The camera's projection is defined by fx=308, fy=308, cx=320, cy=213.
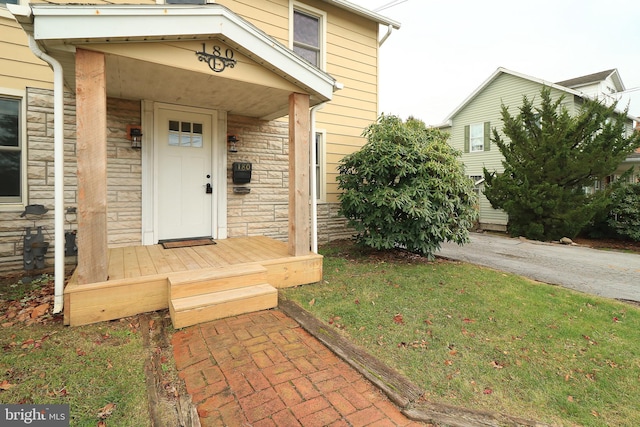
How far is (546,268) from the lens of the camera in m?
5.75

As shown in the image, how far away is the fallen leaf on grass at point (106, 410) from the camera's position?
5.62 ft

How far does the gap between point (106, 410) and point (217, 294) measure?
56.9 inches

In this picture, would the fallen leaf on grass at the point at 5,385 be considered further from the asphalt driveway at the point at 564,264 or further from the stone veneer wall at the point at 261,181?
the asphalt driveway at the point at 564,264

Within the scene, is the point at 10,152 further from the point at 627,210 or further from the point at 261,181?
the point at 627,210

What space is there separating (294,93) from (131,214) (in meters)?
3.03

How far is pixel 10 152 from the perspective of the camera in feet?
13.1

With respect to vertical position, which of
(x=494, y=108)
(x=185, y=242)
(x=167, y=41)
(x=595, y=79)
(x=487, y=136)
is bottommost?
(x=185, y=242)

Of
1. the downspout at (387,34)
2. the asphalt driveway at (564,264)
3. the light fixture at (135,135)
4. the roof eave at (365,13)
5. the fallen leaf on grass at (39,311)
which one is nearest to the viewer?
the fallen leaf on grass at (39,311)

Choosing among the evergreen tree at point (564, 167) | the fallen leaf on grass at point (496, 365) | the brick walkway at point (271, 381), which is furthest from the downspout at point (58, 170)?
the evergreen tree at point (564, 167)

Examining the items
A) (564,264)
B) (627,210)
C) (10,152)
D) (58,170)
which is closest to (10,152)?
(10,152)

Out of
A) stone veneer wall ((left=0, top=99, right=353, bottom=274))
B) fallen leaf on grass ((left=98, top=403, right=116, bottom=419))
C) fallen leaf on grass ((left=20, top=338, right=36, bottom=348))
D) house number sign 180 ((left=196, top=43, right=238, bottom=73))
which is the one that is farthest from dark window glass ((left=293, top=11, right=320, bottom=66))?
fallen leaf on grass ((left=98, top=403, right=116, bottom=419))

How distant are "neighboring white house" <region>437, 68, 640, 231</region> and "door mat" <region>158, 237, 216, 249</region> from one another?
11463mm

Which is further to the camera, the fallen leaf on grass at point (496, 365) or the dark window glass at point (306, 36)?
the dark window glass at point (306, 36)

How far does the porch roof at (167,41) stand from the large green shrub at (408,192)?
63.1 inches
